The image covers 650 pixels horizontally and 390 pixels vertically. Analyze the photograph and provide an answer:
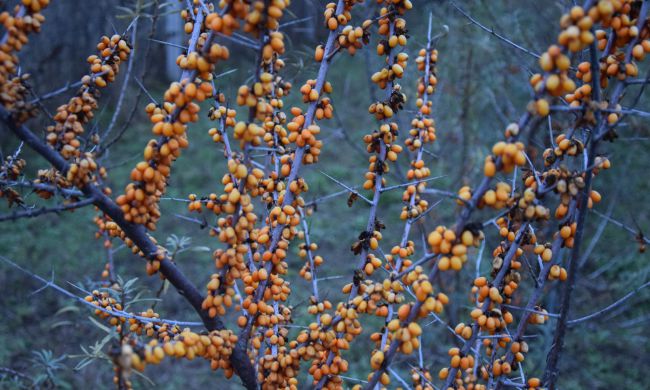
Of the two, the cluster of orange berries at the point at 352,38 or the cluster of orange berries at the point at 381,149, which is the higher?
the cluster of orange berries at the point at 352,38

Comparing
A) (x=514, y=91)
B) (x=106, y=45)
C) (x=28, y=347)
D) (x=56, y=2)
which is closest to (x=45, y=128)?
(x=106, y=45)

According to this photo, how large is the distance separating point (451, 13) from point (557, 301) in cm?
315

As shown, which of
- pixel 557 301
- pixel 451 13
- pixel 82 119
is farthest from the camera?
pixel 451 13

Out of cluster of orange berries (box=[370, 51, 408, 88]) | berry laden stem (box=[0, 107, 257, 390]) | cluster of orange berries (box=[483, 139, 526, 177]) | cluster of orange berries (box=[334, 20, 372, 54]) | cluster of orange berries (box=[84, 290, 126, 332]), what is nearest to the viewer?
cluster of orange berries (box=[483, 139, 526, 177])

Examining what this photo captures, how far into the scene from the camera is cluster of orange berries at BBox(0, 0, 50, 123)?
141cm

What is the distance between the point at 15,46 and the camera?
143 cm

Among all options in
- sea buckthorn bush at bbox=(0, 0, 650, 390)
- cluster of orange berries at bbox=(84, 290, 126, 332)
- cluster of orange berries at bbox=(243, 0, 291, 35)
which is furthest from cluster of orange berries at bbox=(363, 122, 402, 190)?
cluster of orange berries at bbox=(84, 290, 126, 332)

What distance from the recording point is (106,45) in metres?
1.79

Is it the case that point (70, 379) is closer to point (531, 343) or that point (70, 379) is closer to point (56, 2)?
point (531, 343)

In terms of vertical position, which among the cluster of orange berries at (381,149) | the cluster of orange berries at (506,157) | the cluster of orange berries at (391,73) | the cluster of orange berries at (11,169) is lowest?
the cluster of orange berries at (11,169)

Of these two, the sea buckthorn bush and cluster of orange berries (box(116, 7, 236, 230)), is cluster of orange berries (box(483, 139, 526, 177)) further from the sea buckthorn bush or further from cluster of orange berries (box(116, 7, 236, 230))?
cluster of orange berries (box(116, 7, 236, 230))

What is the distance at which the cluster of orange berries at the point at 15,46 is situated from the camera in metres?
1.41

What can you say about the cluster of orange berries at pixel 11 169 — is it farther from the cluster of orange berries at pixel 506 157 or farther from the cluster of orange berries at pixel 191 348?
the cluster of orange berries at pixel 506 157

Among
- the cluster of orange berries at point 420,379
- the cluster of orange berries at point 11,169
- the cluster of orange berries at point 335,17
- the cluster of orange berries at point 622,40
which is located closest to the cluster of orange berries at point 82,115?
the cluster of orange berries at point 11,169
